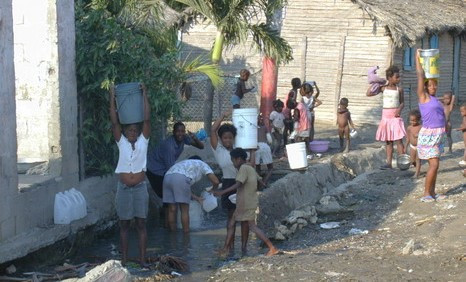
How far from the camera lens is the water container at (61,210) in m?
9.26

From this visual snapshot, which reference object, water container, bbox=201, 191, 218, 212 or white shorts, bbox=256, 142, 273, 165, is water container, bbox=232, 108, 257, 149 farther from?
white shorts, bbox=256, 142, 273, 165

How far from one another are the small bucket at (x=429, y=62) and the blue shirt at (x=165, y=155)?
123 inches

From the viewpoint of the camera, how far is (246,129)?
1091 centimetres

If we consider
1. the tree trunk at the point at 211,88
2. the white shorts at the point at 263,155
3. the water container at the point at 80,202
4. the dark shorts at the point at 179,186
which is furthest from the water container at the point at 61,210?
the tree trunk at the point at 211,88

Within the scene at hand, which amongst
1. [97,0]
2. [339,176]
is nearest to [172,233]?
[97,0]

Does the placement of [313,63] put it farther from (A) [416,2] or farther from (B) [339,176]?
(B) [339,176]

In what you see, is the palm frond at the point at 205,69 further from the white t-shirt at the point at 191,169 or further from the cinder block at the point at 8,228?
the cinder block at the point at 8,228

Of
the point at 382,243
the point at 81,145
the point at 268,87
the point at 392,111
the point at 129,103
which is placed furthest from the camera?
the point at 268,87

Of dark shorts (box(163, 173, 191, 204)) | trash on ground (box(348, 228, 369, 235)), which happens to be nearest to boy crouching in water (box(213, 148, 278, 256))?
dark shorts (box(163, 173, 191, 204))

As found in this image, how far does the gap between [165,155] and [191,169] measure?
0.59 meters

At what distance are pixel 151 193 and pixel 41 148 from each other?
2.48 meters

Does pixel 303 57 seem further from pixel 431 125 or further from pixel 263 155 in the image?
pixel 431 125

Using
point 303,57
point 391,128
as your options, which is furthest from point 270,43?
point 303,57

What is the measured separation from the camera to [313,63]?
2128 cm
